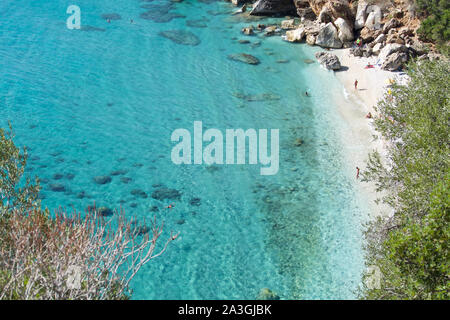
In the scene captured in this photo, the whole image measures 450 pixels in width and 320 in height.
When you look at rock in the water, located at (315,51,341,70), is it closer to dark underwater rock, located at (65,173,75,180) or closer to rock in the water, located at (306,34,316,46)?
rock in the water, located at (306,34,316,46)

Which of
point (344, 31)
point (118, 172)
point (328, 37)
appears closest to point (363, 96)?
point (328, 37)

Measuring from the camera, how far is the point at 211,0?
7331 centimetres

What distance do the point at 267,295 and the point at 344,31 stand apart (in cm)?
3974

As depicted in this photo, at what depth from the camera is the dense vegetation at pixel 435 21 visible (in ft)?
161

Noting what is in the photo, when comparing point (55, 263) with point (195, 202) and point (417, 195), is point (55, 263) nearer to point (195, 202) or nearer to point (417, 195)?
point (417, 195)

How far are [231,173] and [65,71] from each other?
26.4 meters

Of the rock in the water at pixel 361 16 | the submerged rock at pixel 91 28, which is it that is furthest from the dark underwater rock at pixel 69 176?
the rock in the water at pixel 361 16

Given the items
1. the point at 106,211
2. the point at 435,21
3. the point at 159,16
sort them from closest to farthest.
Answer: the point at 106,211 → the point at 435,21 → the point at 159,16

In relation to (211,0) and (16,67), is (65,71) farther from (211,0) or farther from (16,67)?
(211,0)

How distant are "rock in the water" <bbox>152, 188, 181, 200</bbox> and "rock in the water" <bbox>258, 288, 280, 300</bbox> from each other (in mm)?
10784

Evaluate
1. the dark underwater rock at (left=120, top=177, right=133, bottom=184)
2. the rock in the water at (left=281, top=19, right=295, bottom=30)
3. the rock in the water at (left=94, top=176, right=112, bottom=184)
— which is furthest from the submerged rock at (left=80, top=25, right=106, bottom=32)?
the dark underwater rock at (left=120, top=177, right=133, bottom=184)

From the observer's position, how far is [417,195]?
76.8ft

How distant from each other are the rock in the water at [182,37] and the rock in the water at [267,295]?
1571 inches
